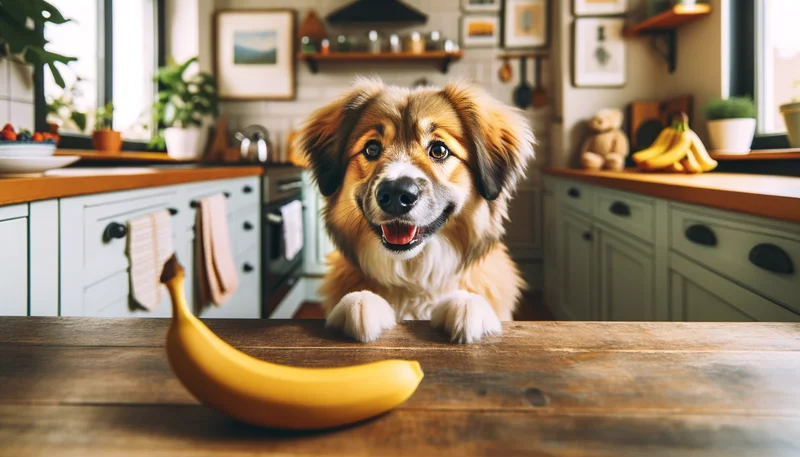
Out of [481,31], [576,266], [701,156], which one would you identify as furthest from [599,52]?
[701,156]

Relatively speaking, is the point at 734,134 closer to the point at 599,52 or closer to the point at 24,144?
the point at 599,52

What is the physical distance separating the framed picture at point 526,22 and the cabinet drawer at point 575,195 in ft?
4.12

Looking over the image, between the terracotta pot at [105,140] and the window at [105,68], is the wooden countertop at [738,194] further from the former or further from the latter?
the terracotta pot at [105,140]

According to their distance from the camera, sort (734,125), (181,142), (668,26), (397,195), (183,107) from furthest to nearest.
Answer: (183,107) → (181,142) → (668,26) → (734,125) → (397,195)

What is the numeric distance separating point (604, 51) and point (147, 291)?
10.7ft

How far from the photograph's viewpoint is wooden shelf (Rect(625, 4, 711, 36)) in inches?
119

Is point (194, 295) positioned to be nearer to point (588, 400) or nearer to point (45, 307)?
point (45, 307)

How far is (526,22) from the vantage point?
4039 millimetres

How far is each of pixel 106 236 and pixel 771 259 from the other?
162cm

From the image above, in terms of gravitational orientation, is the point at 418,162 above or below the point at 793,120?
below

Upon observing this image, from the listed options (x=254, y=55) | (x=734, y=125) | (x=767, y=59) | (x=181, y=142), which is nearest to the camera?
(x=734, y=125)

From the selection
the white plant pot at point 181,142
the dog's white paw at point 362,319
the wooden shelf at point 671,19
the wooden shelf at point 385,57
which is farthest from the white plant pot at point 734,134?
the white plant pot at point 181,142

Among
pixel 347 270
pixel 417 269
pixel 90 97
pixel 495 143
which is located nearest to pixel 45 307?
pixel 347 270

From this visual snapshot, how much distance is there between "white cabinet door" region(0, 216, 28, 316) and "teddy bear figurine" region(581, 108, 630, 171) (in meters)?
3.01
